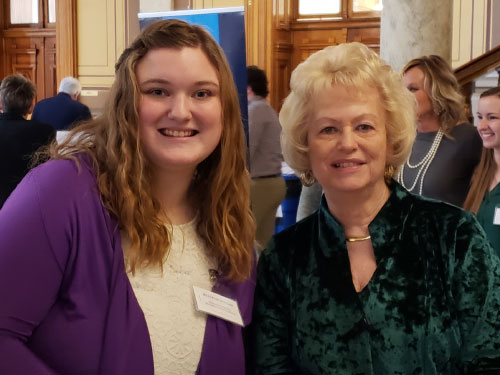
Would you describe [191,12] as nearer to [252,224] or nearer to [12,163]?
[252,224]

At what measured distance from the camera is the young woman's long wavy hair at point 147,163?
167cm

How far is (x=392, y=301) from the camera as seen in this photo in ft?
5.52

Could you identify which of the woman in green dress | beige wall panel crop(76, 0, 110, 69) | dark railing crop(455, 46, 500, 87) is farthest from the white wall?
the woman in green dress

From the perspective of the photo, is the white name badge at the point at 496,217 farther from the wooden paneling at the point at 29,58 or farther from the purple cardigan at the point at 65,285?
the wooden paneling at the point at 29,58

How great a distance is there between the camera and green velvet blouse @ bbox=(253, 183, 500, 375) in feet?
5.34

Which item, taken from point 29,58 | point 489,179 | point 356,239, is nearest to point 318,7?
point 29,58

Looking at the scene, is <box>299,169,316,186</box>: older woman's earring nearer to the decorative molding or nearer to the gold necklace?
the gold necklace

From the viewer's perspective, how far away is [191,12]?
9.02ft

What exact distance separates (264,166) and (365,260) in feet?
10.6

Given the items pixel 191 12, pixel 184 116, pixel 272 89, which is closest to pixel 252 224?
pixel 184 116

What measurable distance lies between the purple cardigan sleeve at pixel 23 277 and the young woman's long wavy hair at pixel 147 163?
0.19m

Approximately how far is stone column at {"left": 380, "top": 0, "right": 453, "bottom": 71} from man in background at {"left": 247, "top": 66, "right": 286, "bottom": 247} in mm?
1003

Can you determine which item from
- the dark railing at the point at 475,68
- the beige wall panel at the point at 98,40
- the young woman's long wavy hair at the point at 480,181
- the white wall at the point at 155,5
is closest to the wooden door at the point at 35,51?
the beige wall panel at the point at 98,40

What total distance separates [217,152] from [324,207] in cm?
32
